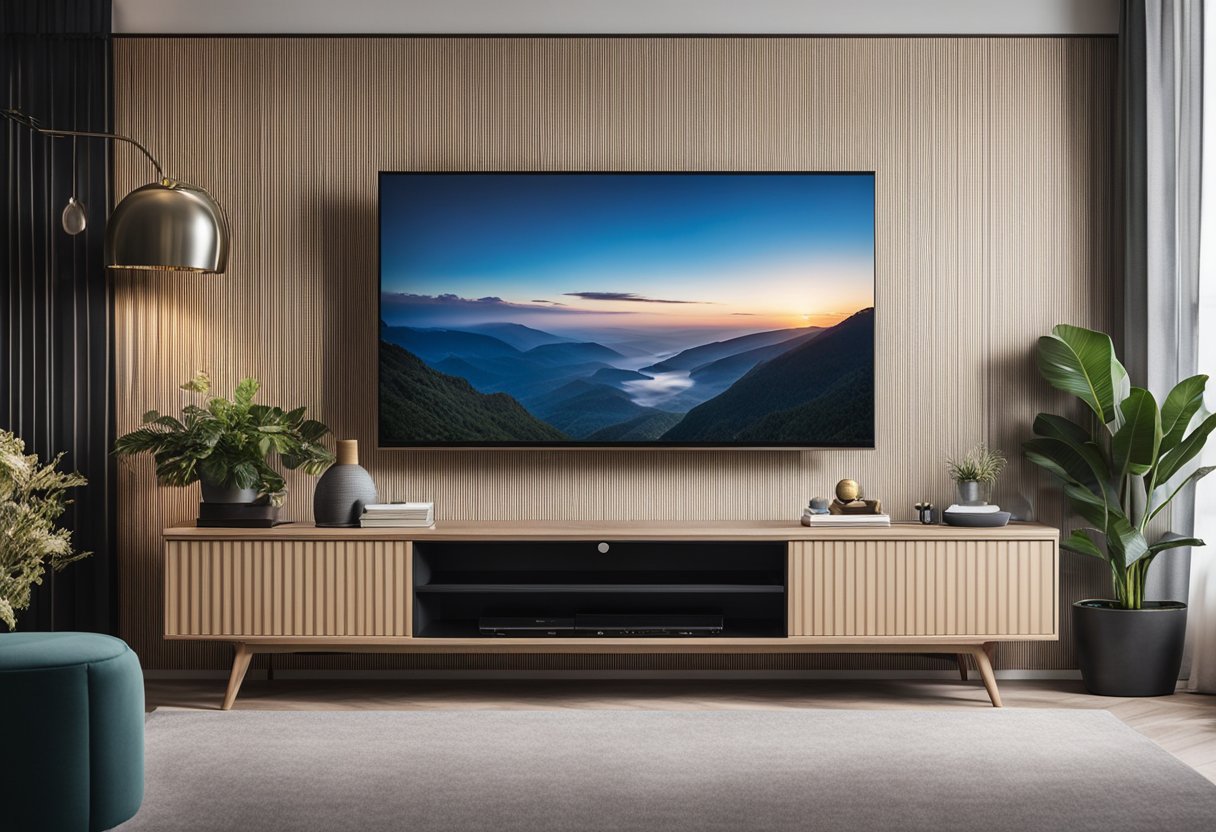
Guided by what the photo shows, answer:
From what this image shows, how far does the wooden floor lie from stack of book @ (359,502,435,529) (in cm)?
62

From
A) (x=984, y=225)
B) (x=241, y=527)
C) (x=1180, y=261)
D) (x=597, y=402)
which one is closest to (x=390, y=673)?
(x=241, y=527)

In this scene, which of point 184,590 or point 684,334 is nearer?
point 184,590

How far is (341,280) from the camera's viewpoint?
3982 millimetres

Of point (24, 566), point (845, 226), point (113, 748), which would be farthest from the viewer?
point (845, 226)

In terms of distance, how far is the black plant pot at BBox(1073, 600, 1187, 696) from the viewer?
3.63 meters

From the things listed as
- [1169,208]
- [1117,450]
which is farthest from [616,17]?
[1117,450]

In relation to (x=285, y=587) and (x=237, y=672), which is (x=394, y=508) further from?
(x=237, y=672)

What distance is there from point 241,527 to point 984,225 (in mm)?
2885

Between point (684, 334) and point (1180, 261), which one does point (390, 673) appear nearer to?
point (684, 334)

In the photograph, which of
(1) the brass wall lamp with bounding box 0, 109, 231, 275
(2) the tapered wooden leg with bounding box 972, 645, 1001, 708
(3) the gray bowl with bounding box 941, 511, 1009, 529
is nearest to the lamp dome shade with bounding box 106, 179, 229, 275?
(1) the brass wall lamp with bounding box 0, 109, 231, 275

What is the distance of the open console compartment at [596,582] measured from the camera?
3613mm

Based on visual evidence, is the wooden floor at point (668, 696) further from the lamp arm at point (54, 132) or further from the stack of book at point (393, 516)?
the lamp arm at point (54, 132)

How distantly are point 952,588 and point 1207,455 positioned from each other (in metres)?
1.08

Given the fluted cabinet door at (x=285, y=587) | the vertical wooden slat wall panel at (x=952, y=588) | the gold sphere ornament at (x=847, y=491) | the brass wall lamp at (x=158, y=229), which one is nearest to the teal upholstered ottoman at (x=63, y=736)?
the fluted cabinet door at (x=285, y=587)
